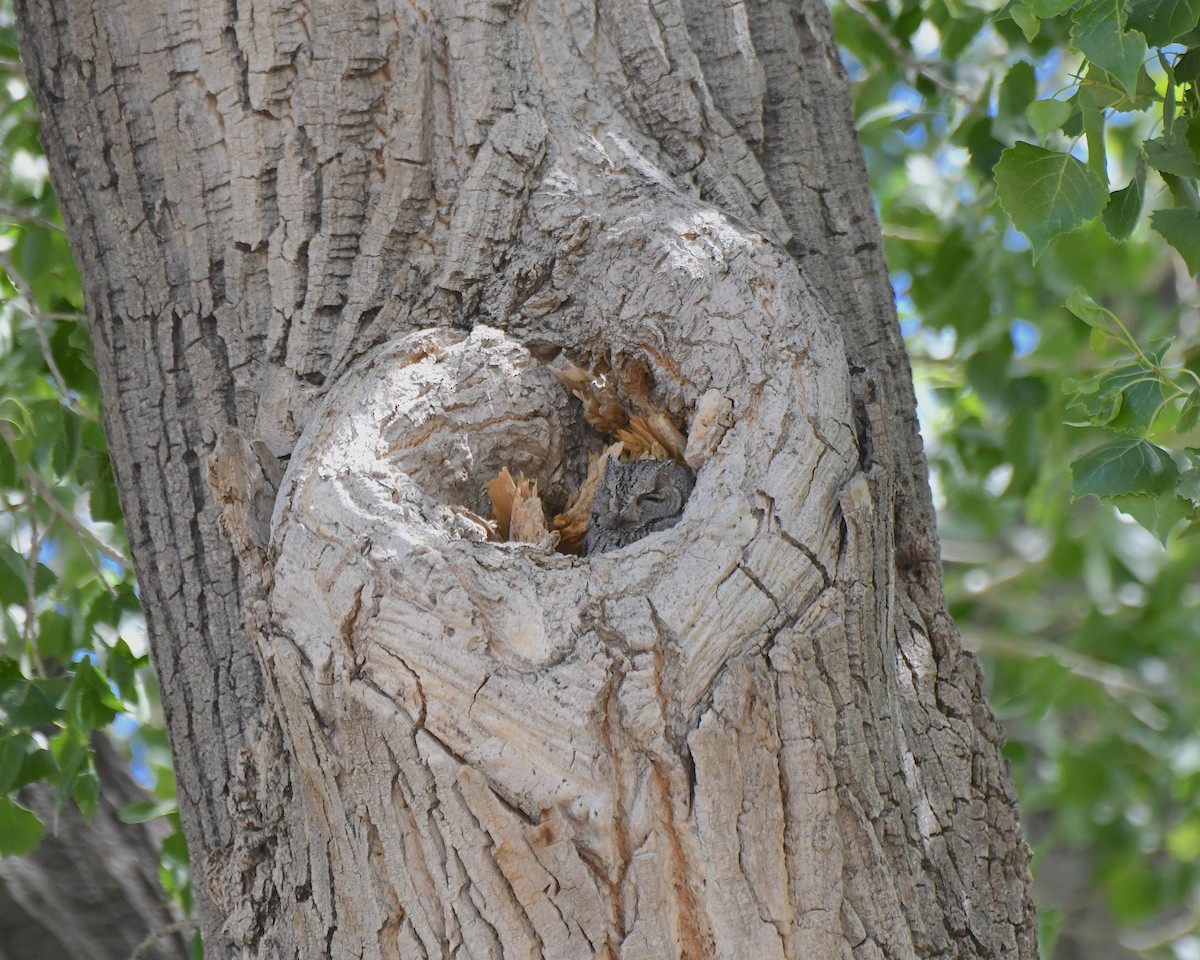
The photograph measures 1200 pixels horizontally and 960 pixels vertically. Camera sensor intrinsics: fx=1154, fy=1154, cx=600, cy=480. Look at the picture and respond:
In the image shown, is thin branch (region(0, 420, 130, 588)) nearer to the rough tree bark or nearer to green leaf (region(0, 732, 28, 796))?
green leaf (region(0, 732, 28, 796))

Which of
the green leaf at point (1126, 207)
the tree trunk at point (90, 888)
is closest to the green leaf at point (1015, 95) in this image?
the green leaf at point (1126, 207)

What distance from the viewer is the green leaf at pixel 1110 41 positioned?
3.37ft

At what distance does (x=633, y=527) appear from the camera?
1202 mm

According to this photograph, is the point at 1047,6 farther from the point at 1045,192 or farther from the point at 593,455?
the point at 593,455

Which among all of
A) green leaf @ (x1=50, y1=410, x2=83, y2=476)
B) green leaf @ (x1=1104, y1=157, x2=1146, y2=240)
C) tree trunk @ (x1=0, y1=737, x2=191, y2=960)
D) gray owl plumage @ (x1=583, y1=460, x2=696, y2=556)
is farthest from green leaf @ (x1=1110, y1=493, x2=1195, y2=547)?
tree trunk @ (x1=0, y1=737, x2=191, y2=960)

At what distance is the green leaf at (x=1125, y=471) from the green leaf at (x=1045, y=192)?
22 cm

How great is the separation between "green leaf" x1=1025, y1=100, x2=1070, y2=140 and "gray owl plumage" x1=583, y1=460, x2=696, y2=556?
500mm

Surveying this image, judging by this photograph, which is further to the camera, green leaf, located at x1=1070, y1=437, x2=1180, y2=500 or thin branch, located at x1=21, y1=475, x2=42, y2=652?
thin branch, located at x1=21, y1=475, x2=42, y2=652

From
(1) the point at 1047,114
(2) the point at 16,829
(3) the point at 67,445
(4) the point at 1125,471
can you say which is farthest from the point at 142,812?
(1) the point at 1047,114

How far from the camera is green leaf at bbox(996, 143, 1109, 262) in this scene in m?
1.19

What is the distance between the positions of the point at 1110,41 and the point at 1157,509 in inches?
18.0

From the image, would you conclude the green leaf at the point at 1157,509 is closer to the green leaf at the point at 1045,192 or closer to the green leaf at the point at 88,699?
the green leaf at the point at 1045,192

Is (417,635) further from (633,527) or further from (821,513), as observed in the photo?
(821,513)

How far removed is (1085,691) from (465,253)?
116 inches
